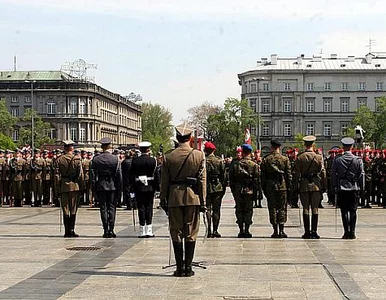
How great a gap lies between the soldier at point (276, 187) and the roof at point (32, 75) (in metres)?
124

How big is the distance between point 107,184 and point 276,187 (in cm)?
358

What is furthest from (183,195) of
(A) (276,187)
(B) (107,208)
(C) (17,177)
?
(C) (17,177)

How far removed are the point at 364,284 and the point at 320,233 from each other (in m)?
6.99

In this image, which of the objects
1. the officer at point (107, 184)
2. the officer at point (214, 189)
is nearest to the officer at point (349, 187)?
the officer at point (214, 189)

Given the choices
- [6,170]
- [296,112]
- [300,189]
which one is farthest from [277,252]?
[296,112]

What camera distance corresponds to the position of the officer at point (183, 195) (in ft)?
37.2

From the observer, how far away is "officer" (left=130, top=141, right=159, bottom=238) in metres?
16.3

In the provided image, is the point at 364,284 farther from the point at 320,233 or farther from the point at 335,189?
the point at 320,233

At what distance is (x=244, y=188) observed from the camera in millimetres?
16359

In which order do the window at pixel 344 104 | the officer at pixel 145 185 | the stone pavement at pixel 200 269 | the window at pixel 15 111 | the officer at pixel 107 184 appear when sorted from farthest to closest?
the window at pixel 344 104
the window at pixel 15 111
the officer at pixel 107 184
the officer at pixel 145 185
the stone pavement at pixel 200 269

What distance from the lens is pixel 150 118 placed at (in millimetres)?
165375

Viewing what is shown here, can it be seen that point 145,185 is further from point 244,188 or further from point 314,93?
point 314,93

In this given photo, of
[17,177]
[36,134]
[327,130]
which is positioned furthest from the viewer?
[327,130]

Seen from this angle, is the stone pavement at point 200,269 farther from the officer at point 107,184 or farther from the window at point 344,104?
the window at point 344,104
